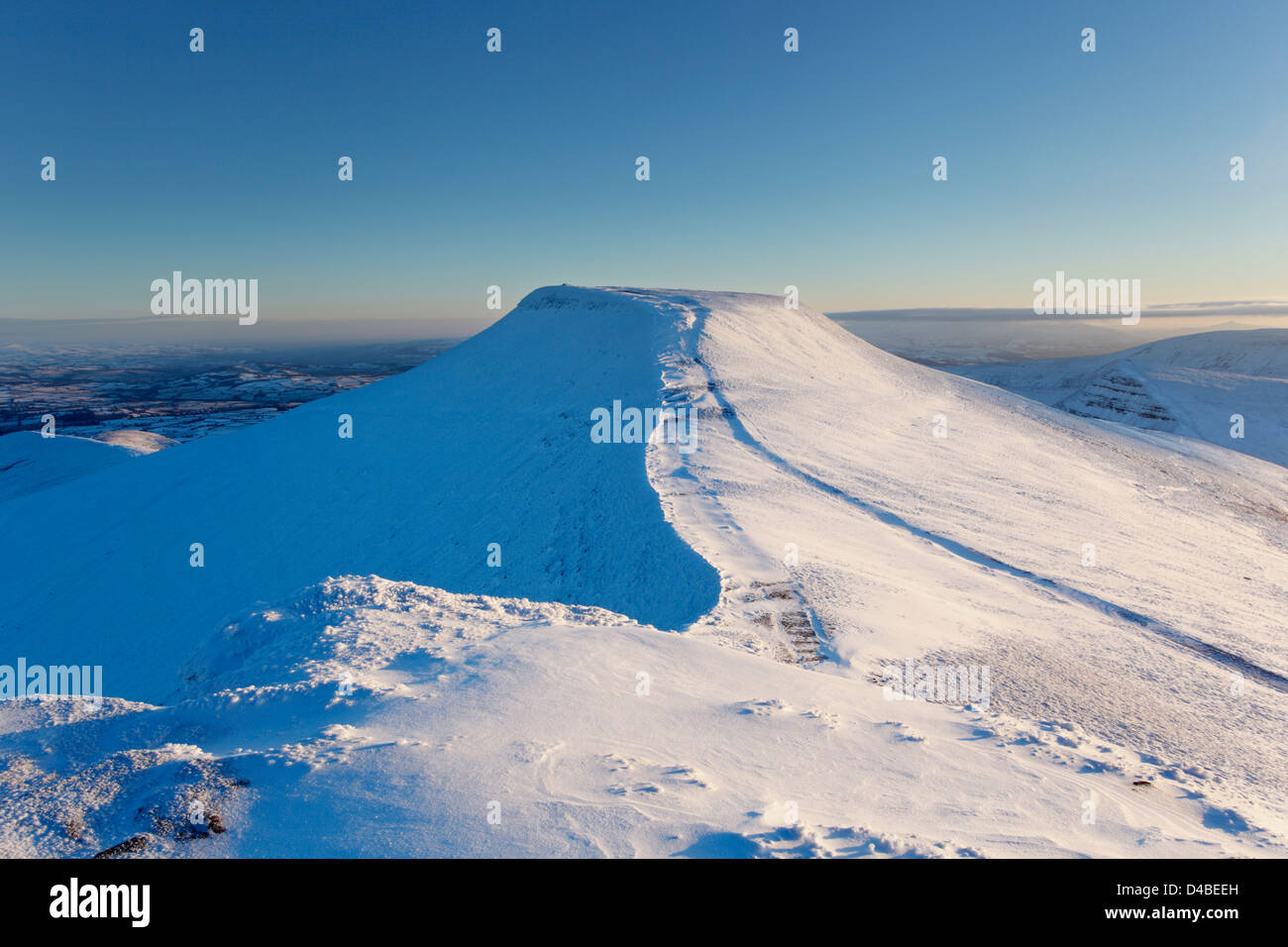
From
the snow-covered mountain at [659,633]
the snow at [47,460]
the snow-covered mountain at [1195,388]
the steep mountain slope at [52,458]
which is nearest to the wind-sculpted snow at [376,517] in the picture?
the snow-covered mountain at [659,633]

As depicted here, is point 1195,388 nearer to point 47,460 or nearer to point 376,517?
point 376,517

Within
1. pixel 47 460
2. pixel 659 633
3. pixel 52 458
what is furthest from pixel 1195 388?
pixel 47 460

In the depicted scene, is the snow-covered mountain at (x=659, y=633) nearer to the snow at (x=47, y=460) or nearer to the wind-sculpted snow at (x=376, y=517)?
the wind-sculpted snow at (x=376, y=517)

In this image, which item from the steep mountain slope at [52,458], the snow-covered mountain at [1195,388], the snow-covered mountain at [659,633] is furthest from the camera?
the snow-covered mountain at [1195,388]

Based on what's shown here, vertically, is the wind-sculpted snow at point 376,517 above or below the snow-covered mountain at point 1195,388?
below

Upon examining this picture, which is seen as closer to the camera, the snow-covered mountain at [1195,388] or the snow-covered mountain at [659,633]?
the snow-covered mountain at [659,633]

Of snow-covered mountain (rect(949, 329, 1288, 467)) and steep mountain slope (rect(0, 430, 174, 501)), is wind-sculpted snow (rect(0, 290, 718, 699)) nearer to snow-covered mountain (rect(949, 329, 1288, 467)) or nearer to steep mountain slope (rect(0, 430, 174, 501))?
steep mountain slope (rect(0, 430, 174, 501))
